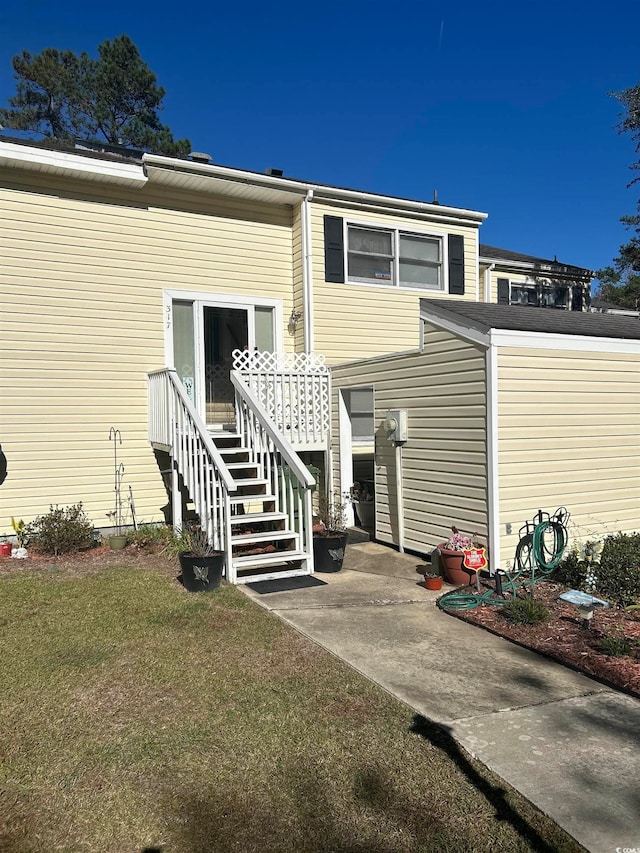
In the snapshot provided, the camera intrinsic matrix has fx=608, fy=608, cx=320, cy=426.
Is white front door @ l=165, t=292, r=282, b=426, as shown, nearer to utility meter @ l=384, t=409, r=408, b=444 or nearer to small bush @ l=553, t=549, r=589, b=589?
utility meter @ l=384, t=409, r=408, b=444

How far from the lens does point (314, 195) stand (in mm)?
9844

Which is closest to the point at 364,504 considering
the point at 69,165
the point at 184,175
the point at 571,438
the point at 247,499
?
the point at 247,499

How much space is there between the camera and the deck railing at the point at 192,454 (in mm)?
6363

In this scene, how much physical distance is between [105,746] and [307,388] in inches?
237

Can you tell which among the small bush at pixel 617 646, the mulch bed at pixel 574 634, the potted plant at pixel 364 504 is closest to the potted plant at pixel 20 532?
the potted plant at pixel 364 504

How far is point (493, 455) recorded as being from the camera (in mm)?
6176

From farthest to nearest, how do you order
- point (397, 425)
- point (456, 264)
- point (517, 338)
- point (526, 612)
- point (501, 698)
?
point (456, 264)
point (397, 425)
point (517, 338)
point (526, 612)
point (501, 698)

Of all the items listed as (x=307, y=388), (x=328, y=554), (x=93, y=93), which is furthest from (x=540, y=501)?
(x=93, y=93)

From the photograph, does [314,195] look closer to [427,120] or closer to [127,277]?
[127,277]

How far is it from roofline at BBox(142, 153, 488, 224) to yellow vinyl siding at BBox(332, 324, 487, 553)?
3.28 m

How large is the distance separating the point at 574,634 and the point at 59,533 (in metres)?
6.05

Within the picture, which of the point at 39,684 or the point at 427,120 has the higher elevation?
the point at 427,120

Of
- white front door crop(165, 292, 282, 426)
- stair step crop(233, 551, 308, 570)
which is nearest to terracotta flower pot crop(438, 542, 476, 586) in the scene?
stair step crop(233, 551, 308, 570)

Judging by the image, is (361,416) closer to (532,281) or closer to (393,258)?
(393,258)
